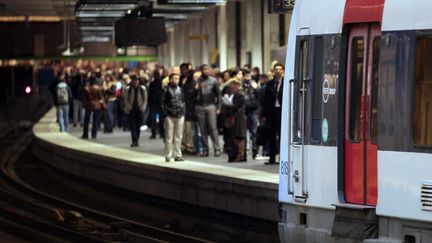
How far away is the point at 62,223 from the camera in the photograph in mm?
21422

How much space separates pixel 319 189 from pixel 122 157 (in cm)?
1404

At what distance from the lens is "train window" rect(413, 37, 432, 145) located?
431 inches

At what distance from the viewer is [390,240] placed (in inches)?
453

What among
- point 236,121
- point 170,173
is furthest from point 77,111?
point 170,173

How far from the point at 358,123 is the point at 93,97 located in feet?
78.9

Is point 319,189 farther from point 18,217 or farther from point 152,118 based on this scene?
point 152,118

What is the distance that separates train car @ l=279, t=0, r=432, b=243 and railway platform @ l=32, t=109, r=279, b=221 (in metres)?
4.91

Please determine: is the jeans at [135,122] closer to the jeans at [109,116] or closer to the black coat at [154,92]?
the black coat at [154,92]

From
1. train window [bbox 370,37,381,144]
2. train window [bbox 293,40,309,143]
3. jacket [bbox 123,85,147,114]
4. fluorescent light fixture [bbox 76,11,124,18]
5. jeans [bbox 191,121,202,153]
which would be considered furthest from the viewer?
fluorescent light fixture [bbox 76,11,124,18]

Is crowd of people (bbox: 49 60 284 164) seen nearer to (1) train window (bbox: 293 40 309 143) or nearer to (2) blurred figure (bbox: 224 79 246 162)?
(2) blurred figure (bbox: 224 79 246 162)

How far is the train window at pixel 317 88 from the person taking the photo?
12719 millimetres

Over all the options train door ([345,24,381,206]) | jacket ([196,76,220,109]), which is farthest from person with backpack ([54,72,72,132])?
train door ([345,24,381,206])

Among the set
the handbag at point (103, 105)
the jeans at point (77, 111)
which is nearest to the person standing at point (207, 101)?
the handbag at point (103, 105)

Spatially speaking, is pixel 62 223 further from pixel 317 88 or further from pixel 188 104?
pixel 317 88
